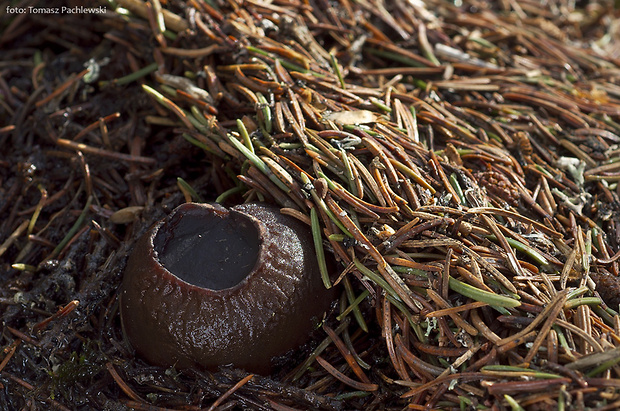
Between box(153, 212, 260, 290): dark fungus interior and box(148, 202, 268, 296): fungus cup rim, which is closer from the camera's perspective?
box(148, 202, 268, 296): fungus cup rim

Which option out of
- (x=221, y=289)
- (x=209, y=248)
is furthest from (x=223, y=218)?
(x=221, y=289)

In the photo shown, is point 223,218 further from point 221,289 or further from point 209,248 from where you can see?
point 221,289

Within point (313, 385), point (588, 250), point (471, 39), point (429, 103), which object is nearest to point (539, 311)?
point (588, 250)

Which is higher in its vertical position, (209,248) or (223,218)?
(223,218)

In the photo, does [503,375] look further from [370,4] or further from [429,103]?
[370,4]

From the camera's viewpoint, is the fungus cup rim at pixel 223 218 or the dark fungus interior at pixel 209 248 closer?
the fungus cup rim at pixel 223 218
